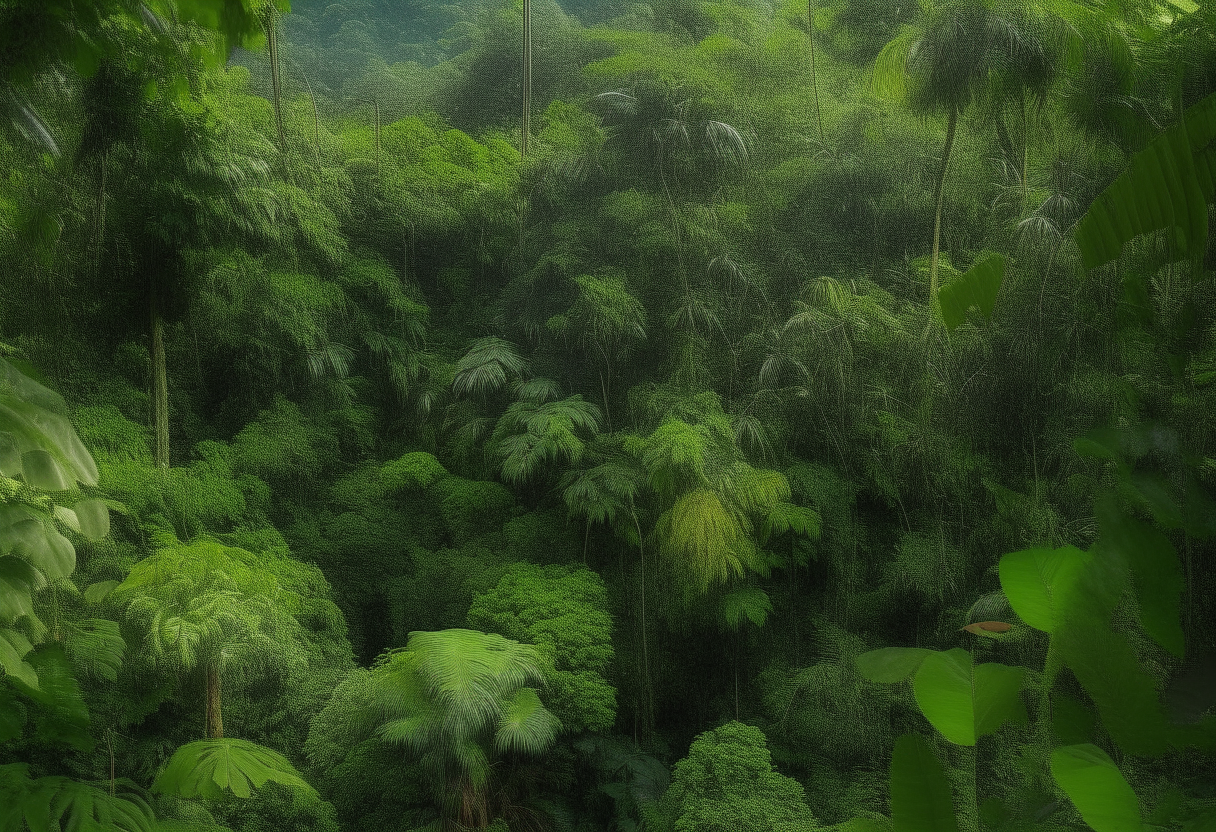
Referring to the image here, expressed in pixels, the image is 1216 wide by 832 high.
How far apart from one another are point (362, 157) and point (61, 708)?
6.63 feet

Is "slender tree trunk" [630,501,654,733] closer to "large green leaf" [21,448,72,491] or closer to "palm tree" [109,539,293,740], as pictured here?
"palm tree" [109,539,293,740]

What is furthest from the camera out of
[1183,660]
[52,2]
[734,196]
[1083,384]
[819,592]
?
[734,196]

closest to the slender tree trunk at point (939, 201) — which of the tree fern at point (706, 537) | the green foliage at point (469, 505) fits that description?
the tree fern at point (706, 537)

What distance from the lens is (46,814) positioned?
620 millimetres

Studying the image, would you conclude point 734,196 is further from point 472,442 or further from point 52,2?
point 52,2

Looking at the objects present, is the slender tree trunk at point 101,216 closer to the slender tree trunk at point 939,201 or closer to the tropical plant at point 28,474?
the tropical plant at point 28,474

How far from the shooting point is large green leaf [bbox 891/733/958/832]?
0.57 feet

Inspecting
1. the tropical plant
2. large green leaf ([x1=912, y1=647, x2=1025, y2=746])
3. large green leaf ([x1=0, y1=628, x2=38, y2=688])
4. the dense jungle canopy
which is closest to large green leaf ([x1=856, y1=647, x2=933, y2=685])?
large green leaf ([x1=912, y1=647, x2=1025, y2=746])

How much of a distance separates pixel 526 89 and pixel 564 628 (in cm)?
203

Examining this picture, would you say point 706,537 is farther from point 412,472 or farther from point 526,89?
point 526,89

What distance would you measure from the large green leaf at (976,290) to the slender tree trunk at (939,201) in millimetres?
2490

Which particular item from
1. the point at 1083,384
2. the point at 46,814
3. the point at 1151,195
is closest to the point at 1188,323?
the point at 1151,195

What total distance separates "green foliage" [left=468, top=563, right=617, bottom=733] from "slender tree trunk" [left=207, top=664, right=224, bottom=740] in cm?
79

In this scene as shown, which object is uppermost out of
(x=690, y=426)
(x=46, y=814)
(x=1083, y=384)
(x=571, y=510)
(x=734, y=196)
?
(x=734, y=196)
